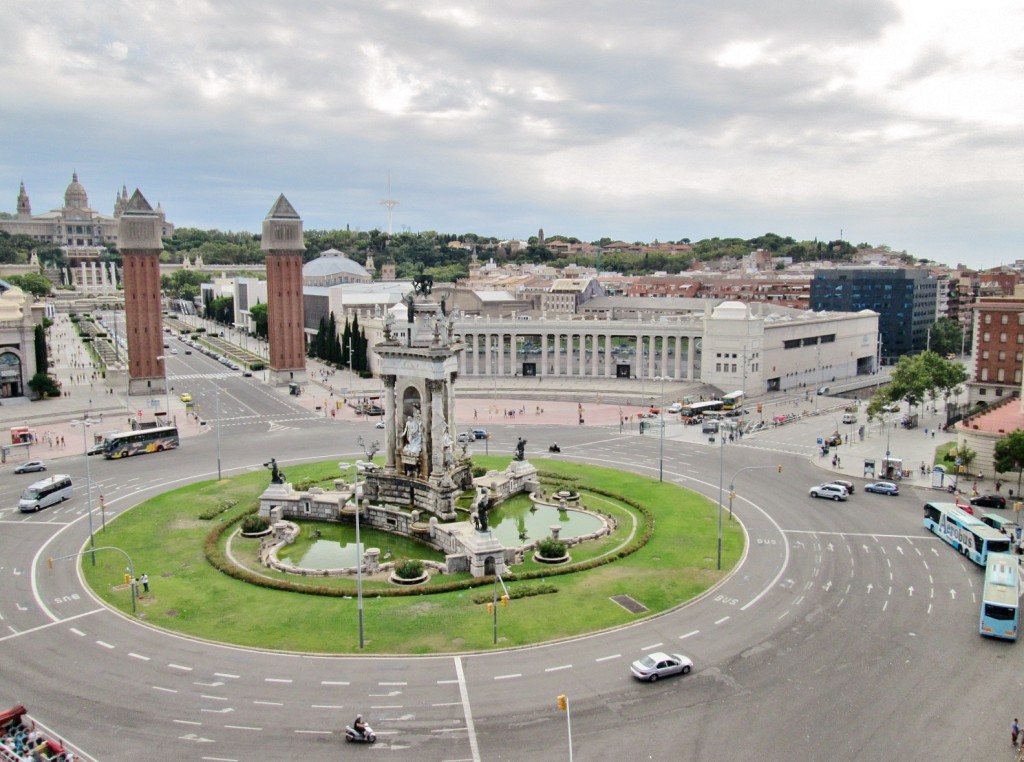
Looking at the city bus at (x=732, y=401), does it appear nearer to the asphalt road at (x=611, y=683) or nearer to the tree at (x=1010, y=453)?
the tree at (x=1010, y=453)

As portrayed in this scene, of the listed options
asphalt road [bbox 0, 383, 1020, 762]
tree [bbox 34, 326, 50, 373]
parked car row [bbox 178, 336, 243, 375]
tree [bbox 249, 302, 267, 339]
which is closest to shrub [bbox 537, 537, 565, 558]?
asphalt road [bbox 0, 383, 1020, 762]

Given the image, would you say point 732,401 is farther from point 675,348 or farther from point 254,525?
point 254,525

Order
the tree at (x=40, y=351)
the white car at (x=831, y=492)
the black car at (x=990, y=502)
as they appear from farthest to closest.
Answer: the tree at (x=40, y=351) → the white car at (x=831, y=492) → the black car at (x=990, y=502)

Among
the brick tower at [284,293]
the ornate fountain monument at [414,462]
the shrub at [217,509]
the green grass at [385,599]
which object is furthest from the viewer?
the brick tower at [284,293]

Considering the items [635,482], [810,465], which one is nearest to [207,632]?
[635,482]

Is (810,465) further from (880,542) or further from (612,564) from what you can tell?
(612,564)

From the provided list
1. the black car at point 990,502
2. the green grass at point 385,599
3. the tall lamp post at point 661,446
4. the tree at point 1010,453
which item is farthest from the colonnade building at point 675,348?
the green grass at point 385,599
